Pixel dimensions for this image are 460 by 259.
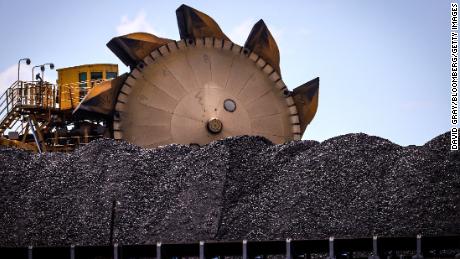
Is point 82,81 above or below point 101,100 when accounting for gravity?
above

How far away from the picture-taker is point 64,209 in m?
23.3

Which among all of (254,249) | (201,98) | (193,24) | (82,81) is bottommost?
(254,249)

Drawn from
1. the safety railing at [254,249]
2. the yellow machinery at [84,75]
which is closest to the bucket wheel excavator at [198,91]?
the yellow machinery at [84,75]

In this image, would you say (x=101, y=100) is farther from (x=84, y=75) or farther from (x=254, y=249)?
(x=254, y=249)

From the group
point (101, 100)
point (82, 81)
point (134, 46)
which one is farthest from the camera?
point (82, 81)

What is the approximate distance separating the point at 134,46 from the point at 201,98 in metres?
3.04

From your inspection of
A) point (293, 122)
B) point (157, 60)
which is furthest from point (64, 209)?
point (293, 122)

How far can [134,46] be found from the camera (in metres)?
31.1

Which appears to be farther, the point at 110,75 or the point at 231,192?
the point at 110,75

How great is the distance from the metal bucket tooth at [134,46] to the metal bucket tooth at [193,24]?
34.2 inches

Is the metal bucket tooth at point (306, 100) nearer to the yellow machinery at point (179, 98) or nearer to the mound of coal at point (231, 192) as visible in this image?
the yellow machinery at point (179, 98)

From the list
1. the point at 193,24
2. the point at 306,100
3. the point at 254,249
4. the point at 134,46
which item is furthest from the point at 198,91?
the point at 254,249

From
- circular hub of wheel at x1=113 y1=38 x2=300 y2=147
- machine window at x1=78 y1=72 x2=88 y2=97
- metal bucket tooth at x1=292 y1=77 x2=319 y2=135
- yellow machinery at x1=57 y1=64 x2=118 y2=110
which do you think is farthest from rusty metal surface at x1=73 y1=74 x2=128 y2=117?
metal bucket tooth at x1=292 y1=77 x2=319 y2=135

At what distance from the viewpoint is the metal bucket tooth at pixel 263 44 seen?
3300cm
